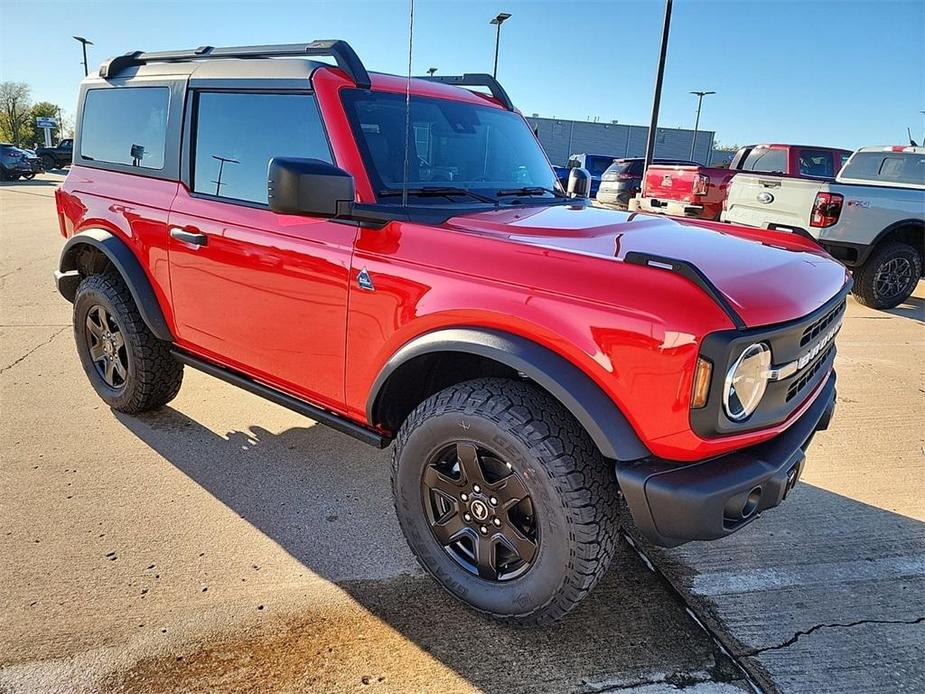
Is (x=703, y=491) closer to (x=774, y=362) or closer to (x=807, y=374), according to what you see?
(x=774, y=362)

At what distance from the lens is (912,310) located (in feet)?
26.9

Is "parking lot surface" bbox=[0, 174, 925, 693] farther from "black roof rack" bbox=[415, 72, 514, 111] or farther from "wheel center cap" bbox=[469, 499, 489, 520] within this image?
"black roof rack" bbox=[415, 72, 514, 111]

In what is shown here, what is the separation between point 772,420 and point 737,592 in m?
0.93

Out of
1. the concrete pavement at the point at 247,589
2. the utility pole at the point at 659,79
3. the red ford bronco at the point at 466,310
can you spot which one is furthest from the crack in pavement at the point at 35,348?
the utility pole at the point at 659,79

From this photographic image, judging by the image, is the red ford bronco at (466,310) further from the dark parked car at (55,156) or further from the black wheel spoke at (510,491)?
the dark parked car at (55,156)

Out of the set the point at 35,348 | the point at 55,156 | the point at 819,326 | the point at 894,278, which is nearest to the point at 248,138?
the point at 819,326

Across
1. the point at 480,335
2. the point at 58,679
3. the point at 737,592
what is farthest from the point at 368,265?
the point at 737,592

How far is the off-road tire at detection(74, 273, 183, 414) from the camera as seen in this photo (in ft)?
12.4

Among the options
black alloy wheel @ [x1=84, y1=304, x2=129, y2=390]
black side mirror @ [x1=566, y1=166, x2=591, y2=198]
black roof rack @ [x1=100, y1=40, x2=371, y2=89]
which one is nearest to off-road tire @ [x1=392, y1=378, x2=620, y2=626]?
black roof rack @ [x1=100, y1=40, x2=371, y2=89]

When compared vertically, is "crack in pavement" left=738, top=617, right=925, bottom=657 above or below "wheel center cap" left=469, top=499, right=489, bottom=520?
below

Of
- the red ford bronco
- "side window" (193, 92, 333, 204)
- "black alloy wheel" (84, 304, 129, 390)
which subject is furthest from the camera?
"black alloy wheel" (84, 304, 129, 390)

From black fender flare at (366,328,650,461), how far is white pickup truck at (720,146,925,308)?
20.3 ft

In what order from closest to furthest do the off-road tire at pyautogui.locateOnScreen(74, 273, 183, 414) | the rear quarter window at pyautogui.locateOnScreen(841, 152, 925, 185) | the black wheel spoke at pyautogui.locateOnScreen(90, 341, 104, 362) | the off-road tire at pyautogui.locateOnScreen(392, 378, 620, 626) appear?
the off-road tire at pyautogui.locateOnScreen(392, 378, 620, 626), the off-road tire at pyautogui.locateOnScreen(74, 273, 183, 414), the black wheel spoke at pyautogui.locateOnScreen(90, 341, 104, 362), the rear quarter window at pyautogui.locateOnScreen(841, 152, 925, 185)

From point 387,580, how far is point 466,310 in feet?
3.91
